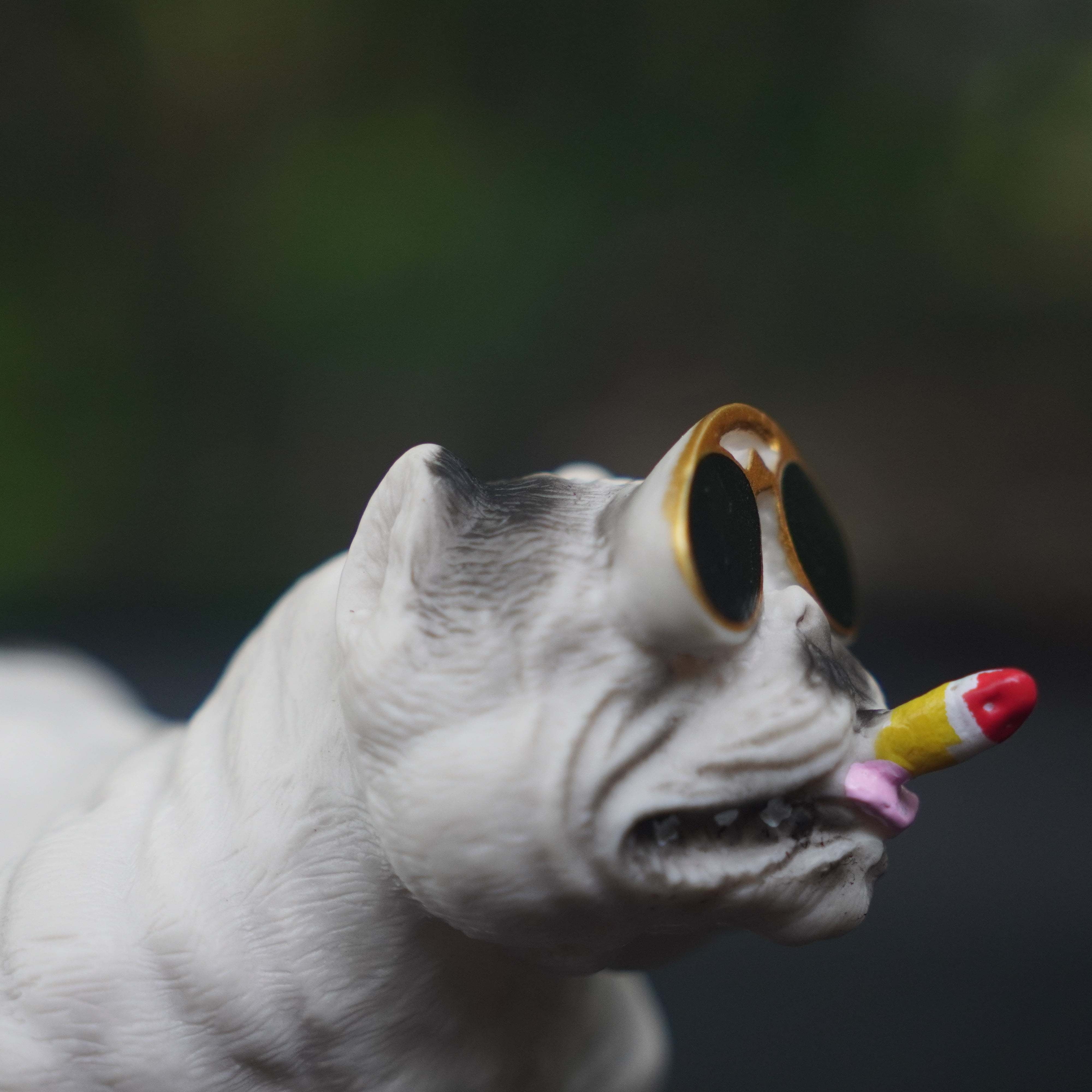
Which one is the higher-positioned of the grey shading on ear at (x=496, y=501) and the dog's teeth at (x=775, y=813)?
the grey shading on ear at (x=496, y=501)

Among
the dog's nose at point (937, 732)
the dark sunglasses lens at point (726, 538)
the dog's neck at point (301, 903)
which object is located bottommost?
the dog's neck at point (301, 903)

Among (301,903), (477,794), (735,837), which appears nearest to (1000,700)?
(735,837)

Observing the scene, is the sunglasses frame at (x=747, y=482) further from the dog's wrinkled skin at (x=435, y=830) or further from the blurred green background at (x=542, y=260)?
the blurred green background at (x=542, y=260)

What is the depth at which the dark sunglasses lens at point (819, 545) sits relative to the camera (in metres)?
0.60

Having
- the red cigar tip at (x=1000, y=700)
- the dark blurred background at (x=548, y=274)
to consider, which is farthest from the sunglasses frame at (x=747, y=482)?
the dark blurred background at (x=548, y=274)

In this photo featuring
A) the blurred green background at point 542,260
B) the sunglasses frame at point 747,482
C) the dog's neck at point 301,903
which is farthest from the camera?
the blurred green background at point 542,260

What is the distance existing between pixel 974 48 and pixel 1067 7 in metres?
0.13

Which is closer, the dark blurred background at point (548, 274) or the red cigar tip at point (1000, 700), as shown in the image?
the red cigar tip at point (1000, 700)

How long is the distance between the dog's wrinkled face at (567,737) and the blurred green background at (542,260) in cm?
136

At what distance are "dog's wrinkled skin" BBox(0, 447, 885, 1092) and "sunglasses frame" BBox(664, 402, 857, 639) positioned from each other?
0.07ft

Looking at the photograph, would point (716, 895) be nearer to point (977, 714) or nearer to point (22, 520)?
point (977, 714)

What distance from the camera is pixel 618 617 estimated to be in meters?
0.46

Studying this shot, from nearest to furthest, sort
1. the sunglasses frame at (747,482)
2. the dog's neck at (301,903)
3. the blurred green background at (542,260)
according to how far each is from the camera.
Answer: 1. the sunglasses frame at (747,482)
2. the dog's neck at (301,903)
3. the blurred green background at (542,260)

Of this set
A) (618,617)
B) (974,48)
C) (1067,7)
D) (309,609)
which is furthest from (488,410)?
(618,617)
